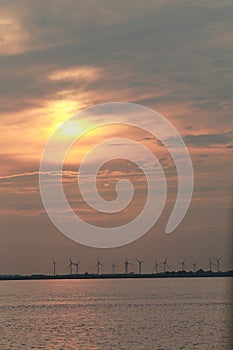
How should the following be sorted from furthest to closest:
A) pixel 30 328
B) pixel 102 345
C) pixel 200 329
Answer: pixel 30 328, pixel 200 329, pixel 102 345

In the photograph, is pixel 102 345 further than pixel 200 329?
No

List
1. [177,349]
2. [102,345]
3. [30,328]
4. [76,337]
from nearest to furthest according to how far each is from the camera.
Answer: [177,349], [102,345], [76,337], [30,328]

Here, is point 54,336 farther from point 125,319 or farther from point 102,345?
point 125,319

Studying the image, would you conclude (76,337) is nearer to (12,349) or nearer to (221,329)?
(12,349)

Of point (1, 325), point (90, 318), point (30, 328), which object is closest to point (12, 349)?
point (30, 328)

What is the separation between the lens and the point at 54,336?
163 ft

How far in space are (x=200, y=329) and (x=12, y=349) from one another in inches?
664

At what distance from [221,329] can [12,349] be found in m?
16.9

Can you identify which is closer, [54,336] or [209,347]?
[209,347]

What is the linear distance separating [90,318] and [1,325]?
969 centimetres

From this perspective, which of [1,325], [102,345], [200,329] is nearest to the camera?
[102,345]

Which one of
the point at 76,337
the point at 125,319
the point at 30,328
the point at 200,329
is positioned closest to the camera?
the point at 76,337

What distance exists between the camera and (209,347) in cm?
4022

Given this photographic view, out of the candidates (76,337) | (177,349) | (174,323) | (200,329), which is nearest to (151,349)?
(177,349)
